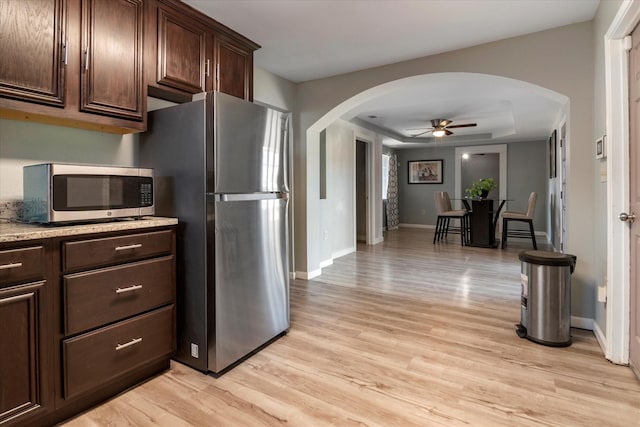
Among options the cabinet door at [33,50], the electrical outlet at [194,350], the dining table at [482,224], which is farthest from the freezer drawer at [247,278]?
the dining table at [482,224]

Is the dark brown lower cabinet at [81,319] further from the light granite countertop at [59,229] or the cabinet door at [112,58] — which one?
A: the cabinet door at [112,58]

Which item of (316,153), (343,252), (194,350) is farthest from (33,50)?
(343,252)

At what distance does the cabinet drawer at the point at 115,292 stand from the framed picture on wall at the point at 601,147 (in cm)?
282

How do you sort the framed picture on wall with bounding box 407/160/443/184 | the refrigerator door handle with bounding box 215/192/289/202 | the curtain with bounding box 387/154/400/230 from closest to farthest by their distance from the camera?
the refrigerator door handle with bounding box 215/192/289/202
the curtain with bounding box 387/154/400/230
the framed picture on wall with bounding box 407/160/443/184

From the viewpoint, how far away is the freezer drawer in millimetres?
2006

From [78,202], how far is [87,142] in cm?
71

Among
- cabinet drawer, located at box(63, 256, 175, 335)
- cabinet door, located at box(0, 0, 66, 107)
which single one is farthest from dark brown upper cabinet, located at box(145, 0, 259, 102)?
cabinet drawer, located at box(63, 256, 175, 335)

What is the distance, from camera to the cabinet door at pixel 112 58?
1.90 meters

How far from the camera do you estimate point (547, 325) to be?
239 centimetres

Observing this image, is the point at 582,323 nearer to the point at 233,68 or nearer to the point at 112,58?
the point at 233,68

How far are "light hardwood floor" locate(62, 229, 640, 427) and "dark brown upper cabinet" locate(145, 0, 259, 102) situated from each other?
190cm

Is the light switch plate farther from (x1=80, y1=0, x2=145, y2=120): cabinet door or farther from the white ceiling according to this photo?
the white ceiling

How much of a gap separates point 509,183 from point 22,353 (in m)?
9.22

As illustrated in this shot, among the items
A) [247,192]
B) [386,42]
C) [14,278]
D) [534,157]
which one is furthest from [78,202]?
[534,157]
